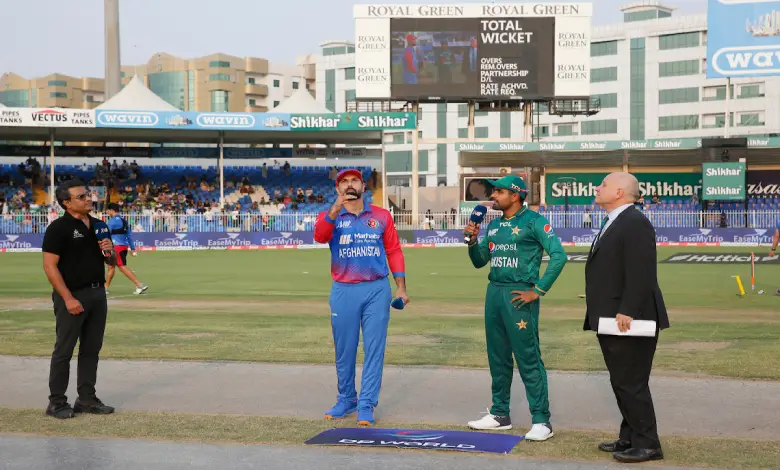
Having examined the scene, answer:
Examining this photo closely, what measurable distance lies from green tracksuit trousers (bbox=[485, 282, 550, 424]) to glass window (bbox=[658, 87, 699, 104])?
86.4m

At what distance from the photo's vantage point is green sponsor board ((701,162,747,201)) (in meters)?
47.0

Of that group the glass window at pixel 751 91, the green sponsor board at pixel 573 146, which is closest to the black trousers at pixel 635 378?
the green sponsor board at pixel 573 146

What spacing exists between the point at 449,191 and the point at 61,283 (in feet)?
234

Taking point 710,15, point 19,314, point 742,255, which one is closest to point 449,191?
point 710,15

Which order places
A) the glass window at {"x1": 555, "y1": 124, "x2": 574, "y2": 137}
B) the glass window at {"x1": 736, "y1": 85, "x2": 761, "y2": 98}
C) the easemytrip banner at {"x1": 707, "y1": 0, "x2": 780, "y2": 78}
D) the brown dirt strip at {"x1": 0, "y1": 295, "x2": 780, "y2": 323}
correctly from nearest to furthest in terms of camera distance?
the brown dirt strip at {"x1": 0, "y1": 295, "x2": 780, "y2": 323} → the easemytrip banner at {"x1": 707, "y1": 0, "x2": 780, "y2": 78} → the glass window at {"x1": 736, "y1": 85, "x2": 761, "y2": 98} → the glass window at {"x1": 555, "y1": 124, "x2": 574, "y2": 137}

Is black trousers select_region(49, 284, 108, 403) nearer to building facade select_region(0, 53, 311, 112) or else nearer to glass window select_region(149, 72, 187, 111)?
building facade select_region(0, 53, 311, 112)

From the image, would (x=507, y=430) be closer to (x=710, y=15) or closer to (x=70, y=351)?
(x=70, y=351)

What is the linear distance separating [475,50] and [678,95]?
47494 mm

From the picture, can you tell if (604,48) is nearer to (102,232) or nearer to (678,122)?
(678,122)

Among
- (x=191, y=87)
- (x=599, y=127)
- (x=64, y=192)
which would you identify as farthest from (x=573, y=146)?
(x=191, y=87)

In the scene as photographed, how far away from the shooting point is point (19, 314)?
15844mm

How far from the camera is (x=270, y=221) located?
43625 mm

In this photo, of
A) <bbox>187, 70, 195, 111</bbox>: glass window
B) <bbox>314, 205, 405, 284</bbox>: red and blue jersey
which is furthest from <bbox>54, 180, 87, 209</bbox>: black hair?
<bbox>187, 70, 195, 111</bbox>: glass window

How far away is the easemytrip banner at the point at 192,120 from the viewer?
49.8 meters
